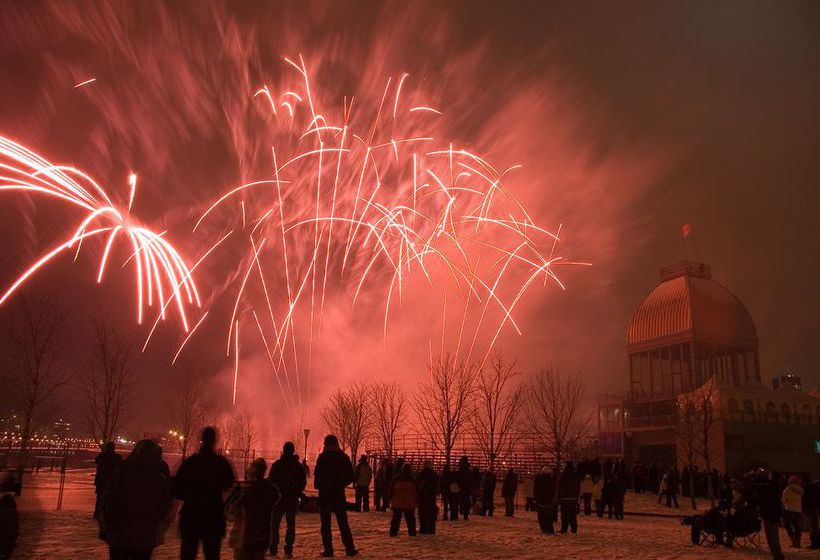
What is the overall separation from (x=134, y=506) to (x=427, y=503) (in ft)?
28.5

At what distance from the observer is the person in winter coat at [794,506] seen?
14297 millimetres

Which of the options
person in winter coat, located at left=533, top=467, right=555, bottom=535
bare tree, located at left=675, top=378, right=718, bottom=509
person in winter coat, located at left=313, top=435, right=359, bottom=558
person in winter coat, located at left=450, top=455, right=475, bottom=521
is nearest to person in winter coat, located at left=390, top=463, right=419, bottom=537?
person in winter coat, located at left=313, top=435, right=359, bottom=558

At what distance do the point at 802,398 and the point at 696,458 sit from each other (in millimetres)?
12948

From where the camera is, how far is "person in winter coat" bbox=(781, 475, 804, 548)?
46.9 feet

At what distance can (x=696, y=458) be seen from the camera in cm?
4341

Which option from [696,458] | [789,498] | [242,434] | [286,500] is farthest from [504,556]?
[242,434]

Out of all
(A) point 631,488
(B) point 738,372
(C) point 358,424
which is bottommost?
(A) point 631,488

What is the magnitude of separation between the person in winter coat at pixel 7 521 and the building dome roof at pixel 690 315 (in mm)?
51993

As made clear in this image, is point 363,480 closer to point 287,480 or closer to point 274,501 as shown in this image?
point 287,480

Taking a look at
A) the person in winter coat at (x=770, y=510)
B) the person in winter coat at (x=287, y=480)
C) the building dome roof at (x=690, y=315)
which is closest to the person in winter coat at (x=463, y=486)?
the person in winter coat at (x=287, y=480)

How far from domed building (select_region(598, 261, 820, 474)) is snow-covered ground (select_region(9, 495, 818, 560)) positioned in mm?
29047

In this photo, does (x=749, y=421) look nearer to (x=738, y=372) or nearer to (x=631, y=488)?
(x=738, y=372)

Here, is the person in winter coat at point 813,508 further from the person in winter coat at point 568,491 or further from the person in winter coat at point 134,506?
the person in winter coat at point 134,506

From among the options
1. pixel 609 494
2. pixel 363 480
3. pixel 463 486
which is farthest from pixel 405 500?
pixel 609 494
